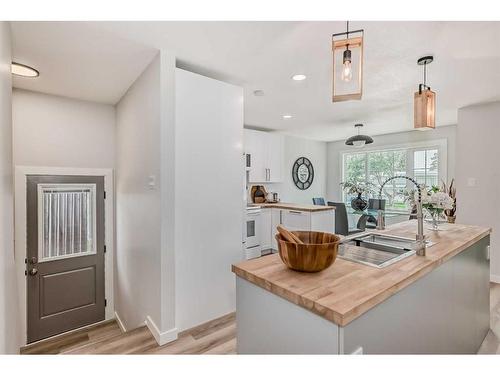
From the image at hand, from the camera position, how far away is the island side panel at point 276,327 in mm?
965

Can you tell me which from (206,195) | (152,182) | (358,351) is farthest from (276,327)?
(152,182)

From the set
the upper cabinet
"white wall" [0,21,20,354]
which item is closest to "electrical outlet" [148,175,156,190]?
"white wall" [0,21,20,354]

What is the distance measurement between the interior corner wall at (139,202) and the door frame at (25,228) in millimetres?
116

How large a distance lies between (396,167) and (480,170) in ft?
7.13

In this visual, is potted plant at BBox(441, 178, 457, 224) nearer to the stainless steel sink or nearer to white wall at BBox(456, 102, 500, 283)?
white wall at BBox(456, 102, 500, 283)

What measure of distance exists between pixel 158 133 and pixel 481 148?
Result: 442cm

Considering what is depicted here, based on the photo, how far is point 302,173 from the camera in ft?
21.7

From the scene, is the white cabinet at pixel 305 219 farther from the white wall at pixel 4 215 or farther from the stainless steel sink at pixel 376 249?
the white wall at pixel 4 215

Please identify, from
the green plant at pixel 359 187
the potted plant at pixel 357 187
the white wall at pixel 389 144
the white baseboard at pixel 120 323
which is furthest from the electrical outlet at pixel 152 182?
the white wall at pixel 389 144

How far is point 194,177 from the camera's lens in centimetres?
234

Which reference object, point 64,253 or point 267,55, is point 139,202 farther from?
point 267,55

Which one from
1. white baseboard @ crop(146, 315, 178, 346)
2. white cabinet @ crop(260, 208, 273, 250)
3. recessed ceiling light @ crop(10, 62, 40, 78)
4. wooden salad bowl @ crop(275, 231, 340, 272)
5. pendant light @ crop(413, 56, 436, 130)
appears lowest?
white baseboard @ crop(146, 315, 178, 346)

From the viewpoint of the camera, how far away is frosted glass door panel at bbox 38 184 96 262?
3.11 meters
